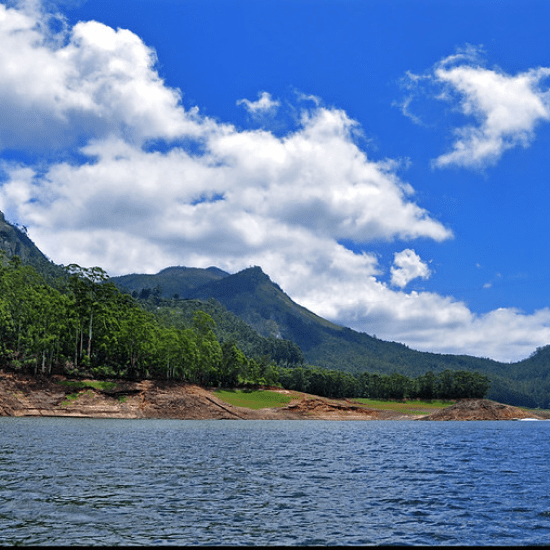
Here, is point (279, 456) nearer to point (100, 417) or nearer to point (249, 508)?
point (249, 508)

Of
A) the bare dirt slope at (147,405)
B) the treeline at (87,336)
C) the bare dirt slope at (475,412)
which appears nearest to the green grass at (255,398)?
the bare dirt slope at (147,405)

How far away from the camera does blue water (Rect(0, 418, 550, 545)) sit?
17.2 metres

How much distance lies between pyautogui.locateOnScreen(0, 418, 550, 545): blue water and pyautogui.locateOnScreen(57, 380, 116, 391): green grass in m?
75.4

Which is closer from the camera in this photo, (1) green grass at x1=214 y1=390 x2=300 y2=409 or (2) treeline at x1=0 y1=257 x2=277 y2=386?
(2) treeline at x1=0 y1=257 x2=277 y2=386

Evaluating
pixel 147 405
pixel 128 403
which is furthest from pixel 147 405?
pixel 128 403

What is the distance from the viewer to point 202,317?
182 metres

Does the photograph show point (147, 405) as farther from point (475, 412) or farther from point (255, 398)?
point (475, 412)

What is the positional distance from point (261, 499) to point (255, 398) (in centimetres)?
13760

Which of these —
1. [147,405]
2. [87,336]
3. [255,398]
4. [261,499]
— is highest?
[87,336]

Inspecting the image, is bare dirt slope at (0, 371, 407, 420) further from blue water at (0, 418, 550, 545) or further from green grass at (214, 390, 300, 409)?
blue water at (0, 418, 550, 545)

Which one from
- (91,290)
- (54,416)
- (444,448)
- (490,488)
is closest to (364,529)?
(490,488)

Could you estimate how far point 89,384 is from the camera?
383ft

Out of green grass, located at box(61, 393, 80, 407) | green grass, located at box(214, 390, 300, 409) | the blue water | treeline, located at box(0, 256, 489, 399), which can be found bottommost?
green grass, located at box(214, 390, 300, 409)

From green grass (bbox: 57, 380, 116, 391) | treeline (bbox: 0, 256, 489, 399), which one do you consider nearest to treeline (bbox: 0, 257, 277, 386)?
treeline (bbox: 0, 256, 489, 399)
